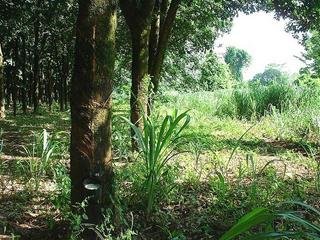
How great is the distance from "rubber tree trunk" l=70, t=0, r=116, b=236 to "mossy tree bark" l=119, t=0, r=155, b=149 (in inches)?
87.8

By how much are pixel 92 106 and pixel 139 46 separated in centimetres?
250

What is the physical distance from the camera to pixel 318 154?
18.9 feet

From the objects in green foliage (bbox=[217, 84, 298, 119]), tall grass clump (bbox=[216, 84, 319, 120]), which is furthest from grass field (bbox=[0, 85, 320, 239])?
green foliage (bbox=[217, 84, 298, 119])

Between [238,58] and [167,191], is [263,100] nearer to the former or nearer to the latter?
[167,191]

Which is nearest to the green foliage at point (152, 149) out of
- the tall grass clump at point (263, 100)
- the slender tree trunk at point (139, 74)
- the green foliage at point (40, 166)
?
the green foliage at point (40, 166)

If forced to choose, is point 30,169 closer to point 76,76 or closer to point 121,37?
point 76,76

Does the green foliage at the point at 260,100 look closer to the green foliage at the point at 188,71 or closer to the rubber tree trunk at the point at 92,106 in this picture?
the rubber tree trunk at the point at 92,106

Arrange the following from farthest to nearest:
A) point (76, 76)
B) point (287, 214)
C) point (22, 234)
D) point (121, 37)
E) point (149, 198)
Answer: point (121, 37), point (149, 198), point (22, 234), point (76, 76), point (287, 214)

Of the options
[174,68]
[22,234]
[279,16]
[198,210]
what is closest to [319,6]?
[279,16]

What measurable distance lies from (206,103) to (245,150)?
Answer: 6.24 m

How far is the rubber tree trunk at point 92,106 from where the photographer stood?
2588 mm

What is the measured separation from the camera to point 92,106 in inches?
104

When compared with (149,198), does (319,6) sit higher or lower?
higher

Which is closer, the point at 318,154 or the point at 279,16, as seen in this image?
the point at 318,154
